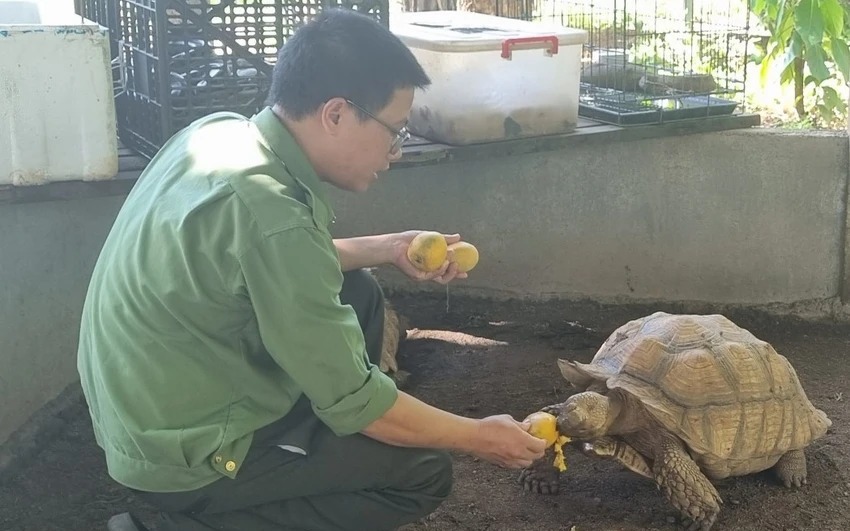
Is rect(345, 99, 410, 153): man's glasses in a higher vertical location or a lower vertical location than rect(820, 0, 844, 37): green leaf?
lower

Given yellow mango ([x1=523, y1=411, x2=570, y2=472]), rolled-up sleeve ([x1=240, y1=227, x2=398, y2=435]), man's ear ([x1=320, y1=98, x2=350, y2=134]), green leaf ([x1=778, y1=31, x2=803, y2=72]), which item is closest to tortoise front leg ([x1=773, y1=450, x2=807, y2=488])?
yellow mango ([x1=523, y1=411, x2=570, y2=472])

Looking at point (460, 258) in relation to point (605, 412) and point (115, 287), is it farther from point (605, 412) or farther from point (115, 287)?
point (115, 287)

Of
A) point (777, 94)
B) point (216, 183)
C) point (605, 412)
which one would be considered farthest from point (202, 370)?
point (777, 94)

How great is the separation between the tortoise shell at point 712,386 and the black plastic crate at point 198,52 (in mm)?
1710

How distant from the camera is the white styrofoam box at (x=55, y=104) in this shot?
3.43 meters

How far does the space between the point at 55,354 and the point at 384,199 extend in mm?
1755

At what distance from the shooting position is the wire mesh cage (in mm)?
5242

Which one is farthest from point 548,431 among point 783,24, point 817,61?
point 783,24

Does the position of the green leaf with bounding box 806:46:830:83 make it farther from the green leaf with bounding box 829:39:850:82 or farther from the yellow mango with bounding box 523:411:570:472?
the yellow mango with bounding box 523:411:570:472

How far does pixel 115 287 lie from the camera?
2385mm

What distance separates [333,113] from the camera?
2408 mm

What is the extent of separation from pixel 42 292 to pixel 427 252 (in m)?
1.72

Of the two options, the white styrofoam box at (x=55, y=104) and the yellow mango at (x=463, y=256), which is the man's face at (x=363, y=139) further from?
the white styrofoam box at (x=55, y=104)

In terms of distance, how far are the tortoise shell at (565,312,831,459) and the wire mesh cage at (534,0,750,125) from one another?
1.79 metres
